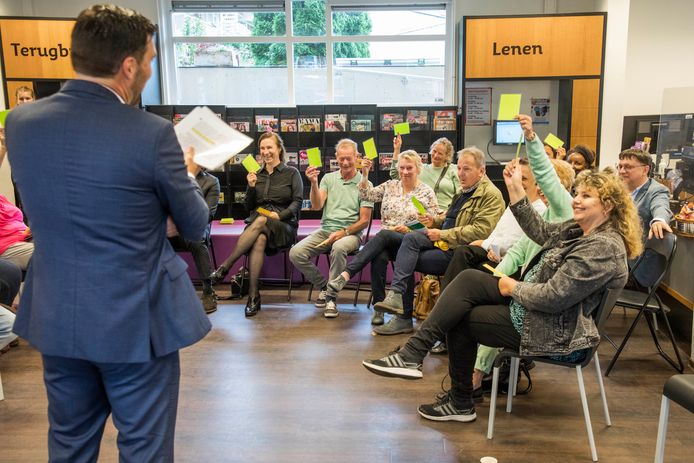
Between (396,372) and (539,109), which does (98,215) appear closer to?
(396,372)

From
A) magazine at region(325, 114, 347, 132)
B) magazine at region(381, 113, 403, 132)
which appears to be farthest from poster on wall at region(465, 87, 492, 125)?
magazine at region(325, 114, 347, 132)

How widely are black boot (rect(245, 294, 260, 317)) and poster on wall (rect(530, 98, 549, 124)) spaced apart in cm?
435

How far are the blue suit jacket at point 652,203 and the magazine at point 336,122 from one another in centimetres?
344

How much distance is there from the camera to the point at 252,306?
177 inches

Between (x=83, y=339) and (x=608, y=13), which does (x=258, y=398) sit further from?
(x=608, y=13)

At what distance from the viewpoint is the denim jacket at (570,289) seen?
7.24 feet

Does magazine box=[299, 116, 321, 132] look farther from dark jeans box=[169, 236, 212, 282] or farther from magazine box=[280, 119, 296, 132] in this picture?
dark jeans box=[169, 236, 212, 282]

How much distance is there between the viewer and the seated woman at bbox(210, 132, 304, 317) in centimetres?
478

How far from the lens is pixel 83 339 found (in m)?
1.40

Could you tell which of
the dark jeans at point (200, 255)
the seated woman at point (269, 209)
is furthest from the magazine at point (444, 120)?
the dark jeans at point (200, 255)

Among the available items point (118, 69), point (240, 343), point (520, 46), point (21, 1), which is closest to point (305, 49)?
point (520, 46)

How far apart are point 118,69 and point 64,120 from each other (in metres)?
0.18

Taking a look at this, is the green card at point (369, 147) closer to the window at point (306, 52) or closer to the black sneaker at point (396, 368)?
the black sneaker at point (396, 368)

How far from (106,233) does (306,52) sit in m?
6.27
